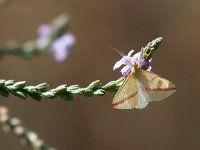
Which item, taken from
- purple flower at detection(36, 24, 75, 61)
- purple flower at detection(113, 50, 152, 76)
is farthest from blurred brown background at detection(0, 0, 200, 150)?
purple flower at detection(113, 50, 152, 76)

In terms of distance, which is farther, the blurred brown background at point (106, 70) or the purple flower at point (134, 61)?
the blurred brown background at point (106, 70)

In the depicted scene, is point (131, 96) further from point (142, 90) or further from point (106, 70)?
point (106, 70)

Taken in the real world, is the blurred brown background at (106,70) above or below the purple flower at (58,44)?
above

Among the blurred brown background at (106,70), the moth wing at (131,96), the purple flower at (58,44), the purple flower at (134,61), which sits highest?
the blurred brown background at (106,70)

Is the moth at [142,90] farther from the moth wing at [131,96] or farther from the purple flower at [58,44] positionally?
the purple flower at [58,44]

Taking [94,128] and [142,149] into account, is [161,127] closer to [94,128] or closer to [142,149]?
[142,149]

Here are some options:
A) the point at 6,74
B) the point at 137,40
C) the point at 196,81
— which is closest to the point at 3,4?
the point at 6,74

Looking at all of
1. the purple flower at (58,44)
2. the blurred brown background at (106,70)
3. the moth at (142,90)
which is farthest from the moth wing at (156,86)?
the blurred brown background at (106,70)

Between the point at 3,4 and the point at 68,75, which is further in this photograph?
the point at 68,75
